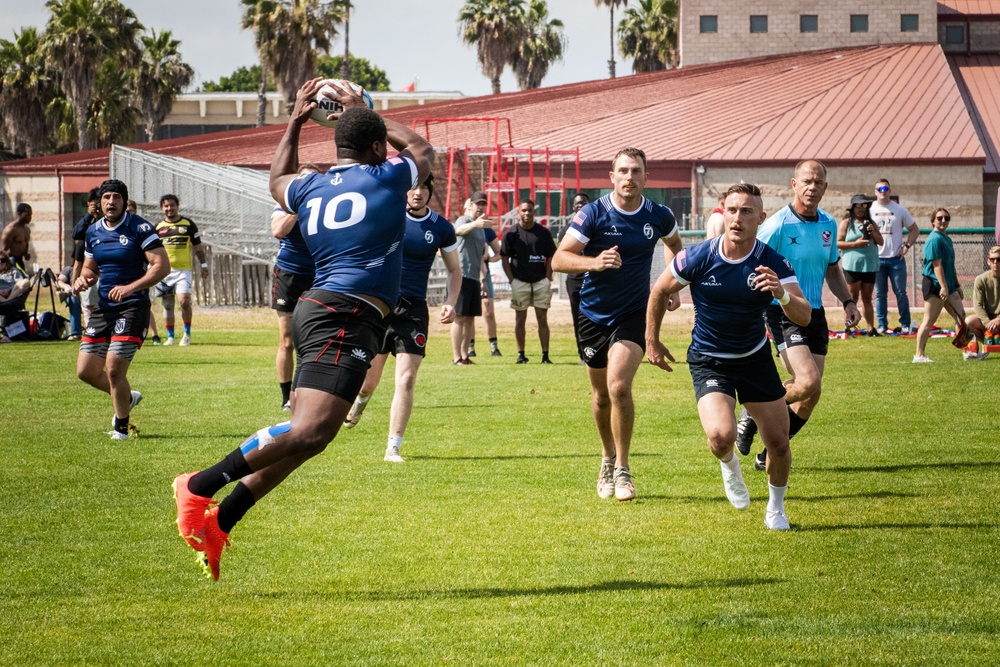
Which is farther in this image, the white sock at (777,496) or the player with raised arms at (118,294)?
the player with raised arms at (118,294)

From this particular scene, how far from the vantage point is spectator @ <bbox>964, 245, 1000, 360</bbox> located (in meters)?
16.6

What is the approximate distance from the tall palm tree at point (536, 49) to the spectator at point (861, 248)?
158 feet

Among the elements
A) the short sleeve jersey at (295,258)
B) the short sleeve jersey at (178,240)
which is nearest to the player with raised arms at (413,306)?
the short sleeve jersey at (295,258)

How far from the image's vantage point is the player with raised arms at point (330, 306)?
18.9ft

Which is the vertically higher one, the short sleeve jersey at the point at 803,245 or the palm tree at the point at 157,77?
the palm tree at the point at 157,77

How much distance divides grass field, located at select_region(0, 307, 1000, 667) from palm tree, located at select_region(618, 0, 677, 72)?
5654 cm

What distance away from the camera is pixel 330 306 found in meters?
5.98

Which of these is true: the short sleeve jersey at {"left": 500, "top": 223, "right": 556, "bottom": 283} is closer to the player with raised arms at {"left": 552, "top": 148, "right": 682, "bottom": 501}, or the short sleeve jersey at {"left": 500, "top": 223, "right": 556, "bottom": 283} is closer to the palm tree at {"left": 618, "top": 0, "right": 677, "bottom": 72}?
the player with raised arms at {"left": 552, "top": 148, "right": 682, "bottom": 501}

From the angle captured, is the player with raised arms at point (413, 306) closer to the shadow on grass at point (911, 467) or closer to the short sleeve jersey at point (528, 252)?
the shadow on grass at point (911, 467)

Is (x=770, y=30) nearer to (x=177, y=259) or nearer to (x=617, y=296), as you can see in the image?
(x=177, y=259)

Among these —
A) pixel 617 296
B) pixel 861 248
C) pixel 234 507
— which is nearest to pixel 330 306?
pixel 234 507

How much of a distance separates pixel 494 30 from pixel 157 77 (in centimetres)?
1739

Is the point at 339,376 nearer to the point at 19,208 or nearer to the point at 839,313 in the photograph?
the point at 19,208

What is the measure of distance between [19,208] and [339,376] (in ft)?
58.2
